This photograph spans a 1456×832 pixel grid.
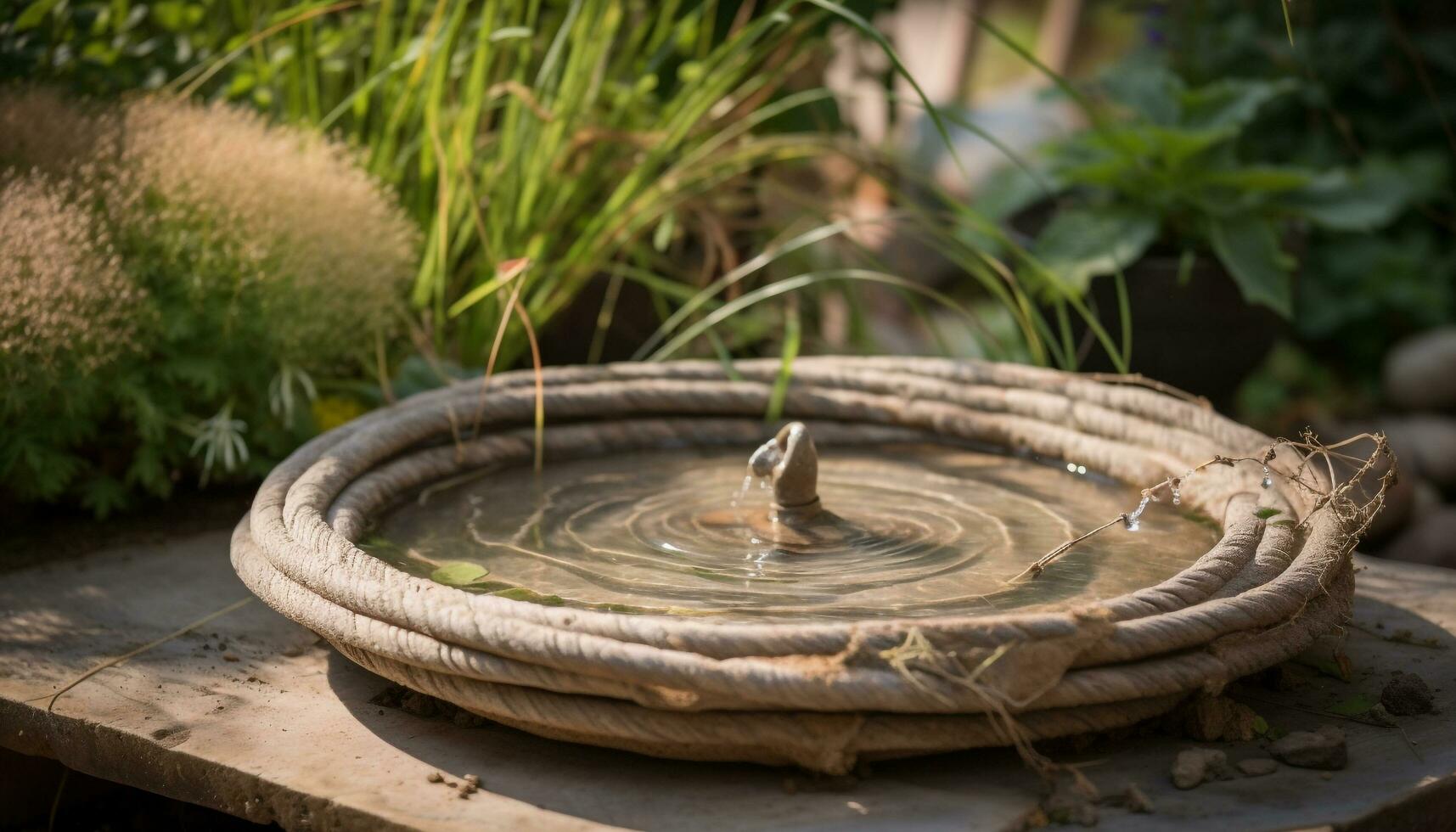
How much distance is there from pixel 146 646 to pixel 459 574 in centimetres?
44

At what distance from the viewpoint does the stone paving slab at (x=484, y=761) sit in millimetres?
1254

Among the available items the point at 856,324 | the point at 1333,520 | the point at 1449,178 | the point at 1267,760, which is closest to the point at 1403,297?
the point at 1449,178

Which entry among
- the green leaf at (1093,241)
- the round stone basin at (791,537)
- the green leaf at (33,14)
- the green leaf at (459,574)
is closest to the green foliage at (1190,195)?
the green leaf at (1093,241)

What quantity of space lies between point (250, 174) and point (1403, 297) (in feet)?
12.4

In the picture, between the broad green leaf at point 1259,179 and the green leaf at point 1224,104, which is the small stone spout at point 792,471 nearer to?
the broad green leaf at point 1259,179

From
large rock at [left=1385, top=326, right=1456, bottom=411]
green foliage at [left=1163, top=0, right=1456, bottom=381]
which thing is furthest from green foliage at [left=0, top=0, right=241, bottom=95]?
large rock at [left=1385, top=326, right=1456, bottom=411]

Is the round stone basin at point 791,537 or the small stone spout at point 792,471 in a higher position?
the small stone spout at point 792,471

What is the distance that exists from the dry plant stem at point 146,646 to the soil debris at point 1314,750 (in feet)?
4.44

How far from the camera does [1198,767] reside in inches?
51.1

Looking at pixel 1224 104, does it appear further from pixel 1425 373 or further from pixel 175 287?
pixel 175 287

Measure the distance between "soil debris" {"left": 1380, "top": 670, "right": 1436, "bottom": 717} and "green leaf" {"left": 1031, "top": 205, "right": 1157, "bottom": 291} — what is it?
1.37m

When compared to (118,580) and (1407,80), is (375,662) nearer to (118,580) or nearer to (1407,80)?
(118,580)

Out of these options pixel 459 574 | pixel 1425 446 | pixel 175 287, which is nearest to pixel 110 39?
A: pixel 175 287

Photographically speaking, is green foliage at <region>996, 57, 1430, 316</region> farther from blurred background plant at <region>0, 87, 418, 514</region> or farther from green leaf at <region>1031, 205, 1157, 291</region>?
blurred background plant at <region>0, 87, 418, 514</region>
